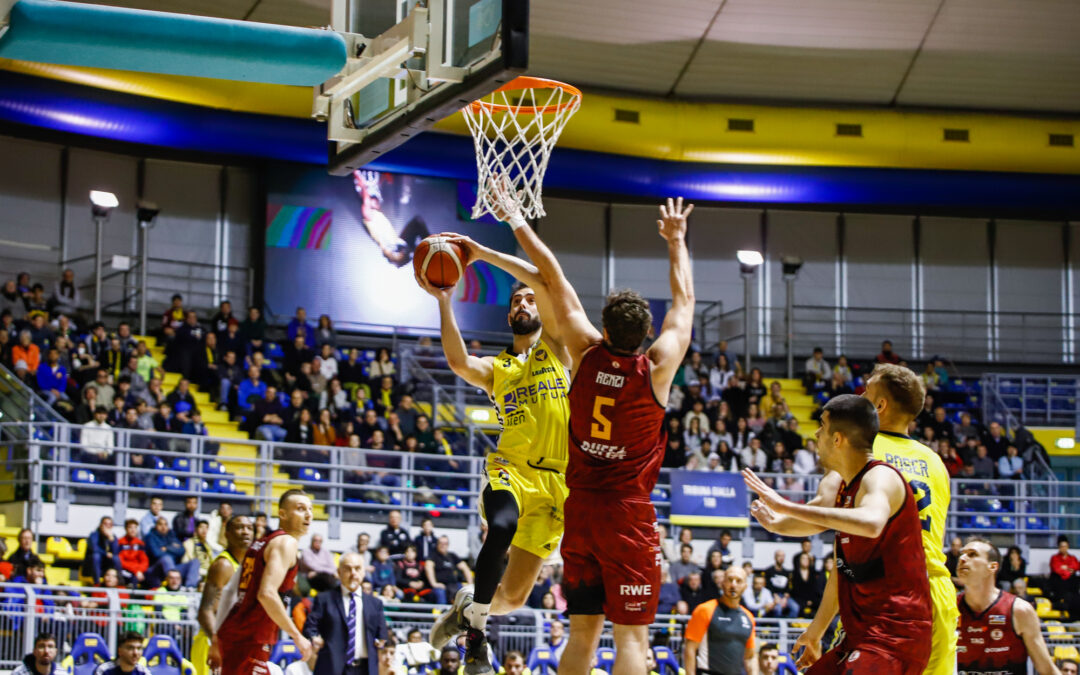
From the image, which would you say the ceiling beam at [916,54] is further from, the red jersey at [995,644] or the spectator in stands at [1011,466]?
the red jersey at [995,644]

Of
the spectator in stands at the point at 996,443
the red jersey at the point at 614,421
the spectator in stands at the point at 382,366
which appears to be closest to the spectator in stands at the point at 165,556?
the spectator in stands at the point at 382,366

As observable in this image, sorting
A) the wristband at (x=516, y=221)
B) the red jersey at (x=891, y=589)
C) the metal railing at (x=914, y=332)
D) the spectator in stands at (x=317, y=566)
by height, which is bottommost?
the spectator in stands at (x=317, y=566)

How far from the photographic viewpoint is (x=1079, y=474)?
26.7 meters

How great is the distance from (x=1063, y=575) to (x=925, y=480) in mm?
15583

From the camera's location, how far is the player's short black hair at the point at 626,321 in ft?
21.9

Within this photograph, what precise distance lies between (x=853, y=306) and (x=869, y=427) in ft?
81.4

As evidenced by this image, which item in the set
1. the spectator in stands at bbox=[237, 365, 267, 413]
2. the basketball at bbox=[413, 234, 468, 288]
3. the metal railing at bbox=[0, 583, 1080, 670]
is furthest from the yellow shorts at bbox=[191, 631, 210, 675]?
the spectator in stands at bbox=[237, 365, 267, 413]

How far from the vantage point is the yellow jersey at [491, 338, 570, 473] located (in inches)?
313

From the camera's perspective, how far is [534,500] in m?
7.86

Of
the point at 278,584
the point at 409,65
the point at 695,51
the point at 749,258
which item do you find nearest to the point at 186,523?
the point at 278,584

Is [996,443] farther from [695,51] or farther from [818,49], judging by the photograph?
[695,51]

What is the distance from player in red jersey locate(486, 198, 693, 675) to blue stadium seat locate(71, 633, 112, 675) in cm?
787

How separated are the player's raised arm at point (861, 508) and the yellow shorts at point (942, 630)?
1.18 m

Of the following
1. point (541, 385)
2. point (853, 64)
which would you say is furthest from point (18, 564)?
point (853, 64)
